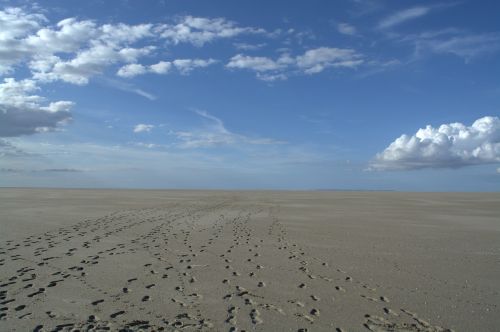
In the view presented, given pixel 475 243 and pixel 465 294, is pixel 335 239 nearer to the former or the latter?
pixel 475 243

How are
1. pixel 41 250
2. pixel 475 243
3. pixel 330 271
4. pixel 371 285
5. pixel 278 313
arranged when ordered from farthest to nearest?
1. pixel 475 243
2. pixel 41 250
3. pixel 330 271
4. pixel 371 285
5. pixel 278 313

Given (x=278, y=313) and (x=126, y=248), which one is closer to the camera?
(x=278, y=313)

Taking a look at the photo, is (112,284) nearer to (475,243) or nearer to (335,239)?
(335,239)

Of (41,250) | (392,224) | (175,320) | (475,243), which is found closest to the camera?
(175,320)

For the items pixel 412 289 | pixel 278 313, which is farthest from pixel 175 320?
pixel 412 289

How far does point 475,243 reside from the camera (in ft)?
50.5

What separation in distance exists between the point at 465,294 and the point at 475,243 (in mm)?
7775

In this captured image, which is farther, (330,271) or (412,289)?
(330,271)

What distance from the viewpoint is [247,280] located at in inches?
387

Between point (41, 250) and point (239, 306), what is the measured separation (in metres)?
8.92

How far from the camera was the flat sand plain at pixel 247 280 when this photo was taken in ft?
23.7

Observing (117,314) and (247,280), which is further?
(247,280)

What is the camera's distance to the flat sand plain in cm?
721

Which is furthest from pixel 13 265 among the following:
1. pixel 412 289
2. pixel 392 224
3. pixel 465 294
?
pixel 392 224
